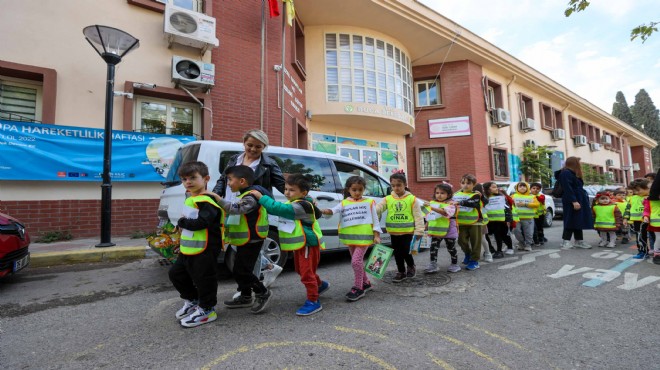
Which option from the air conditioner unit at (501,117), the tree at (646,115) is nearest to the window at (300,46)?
the air conditioner unit at (501,117)

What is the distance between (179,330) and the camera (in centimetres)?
265

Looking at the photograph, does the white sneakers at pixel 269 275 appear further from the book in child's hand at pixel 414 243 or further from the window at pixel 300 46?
the window at pixel 300 46

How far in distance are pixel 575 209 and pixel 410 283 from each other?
4.18 meters

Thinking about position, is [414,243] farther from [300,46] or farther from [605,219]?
[300,46]

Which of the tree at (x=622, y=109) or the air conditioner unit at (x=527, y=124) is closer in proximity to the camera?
the air conditioner unit at (x=527, y=124)

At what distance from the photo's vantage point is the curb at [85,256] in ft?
16.9

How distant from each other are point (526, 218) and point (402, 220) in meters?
3.69

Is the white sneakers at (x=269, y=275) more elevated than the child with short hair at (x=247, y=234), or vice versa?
the child with short hair at (x=247, y=234)

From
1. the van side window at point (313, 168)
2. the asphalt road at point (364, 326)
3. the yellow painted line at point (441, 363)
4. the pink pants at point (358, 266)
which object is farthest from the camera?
the van side window at point (313, 168)

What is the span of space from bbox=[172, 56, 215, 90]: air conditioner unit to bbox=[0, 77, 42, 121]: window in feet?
9.01

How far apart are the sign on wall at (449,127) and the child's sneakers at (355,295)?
42.9 feet

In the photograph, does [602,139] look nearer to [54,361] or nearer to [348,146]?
[348,146]

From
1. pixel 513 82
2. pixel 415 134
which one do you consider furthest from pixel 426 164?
pixel 513 82

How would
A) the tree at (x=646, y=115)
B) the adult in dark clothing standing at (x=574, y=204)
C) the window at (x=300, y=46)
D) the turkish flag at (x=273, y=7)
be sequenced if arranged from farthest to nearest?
the tree at (x=646, y=115) < the window at (x=300, y=46) < the turkish flag at (x=273, y=7) < the adult in dark clothing standing at (x=574, y=204)
